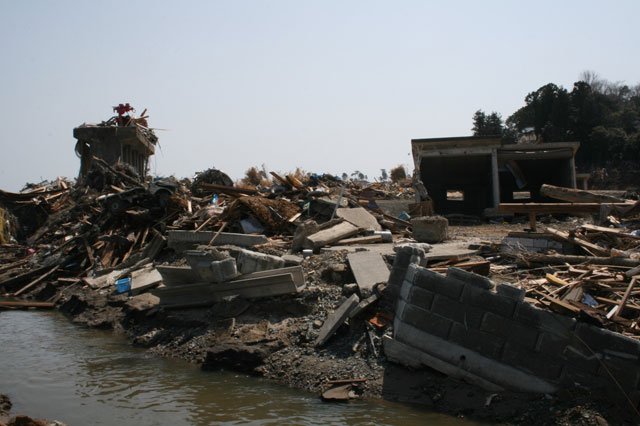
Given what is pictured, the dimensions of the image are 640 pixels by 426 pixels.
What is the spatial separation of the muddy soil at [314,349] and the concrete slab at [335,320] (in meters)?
0.11

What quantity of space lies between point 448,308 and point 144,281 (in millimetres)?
6920

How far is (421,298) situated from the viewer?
6219 millimetres

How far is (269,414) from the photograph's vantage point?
5.82 m

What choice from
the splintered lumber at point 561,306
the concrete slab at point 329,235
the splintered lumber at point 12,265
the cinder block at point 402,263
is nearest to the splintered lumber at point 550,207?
the cinder block at point 402,263

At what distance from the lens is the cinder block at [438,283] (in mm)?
6027

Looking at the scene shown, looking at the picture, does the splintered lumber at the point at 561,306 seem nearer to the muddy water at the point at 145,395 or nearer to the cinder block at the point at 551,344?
the cinder block at the point at 551,344

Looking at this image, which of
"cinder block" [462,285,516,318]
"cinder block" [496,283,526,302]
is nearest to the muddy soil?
"cinder block" [462,285,516,318]

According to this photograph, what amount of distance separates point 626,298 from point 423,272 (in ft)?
7.76

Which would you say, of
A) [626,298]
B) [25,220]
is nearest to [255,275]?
[626,298]

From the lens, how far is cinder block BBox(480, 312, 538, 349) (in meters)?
5.65

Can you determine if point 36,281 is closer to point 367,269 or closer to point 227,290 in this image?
point 227,290

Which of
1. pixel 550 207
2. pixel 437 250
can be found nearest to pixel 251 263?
pixel 437 250

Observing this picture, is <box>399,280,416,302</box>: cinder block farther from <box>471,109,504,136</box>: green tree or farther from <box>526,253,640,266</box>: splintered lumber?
<box>471,109,504,136</box>: green tree

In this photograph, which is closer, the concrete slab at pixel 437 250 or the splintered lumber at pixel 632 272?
the splintered lumber at pixel 632 272
